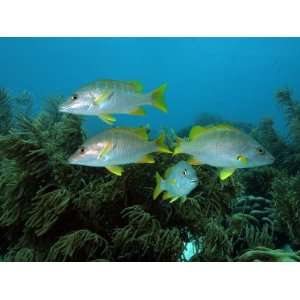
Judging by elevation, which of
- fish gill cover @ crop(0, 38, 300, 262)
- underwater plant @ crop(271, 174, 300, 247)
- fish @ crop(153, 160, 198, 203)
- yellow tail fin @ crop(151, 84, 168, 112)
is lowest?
underwater plant @ crop(271, 174, 300, 247)

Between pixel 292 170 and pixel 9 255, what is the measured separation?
8114mm

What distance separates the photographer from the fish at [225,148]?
3.59 m

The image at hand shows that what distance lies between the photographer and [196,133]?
3674 millimetres

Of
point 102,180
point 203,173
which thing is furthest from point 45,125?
point 203,173

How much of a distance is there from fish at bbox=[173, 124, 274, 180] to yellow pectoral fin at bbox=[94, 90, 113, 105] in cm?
86

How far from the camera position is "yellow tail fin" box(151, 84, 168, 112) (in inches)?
158

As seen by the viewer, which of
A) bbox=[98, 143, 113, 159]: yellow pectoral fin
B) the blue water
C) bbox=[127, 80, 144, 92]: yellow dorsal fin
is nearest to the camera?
bbox=[98, 143, 113, 159]: yellow pectoral fin

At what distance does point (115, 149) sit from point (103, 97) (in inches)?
21.3

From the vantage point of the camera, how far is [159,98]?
4.07 metres

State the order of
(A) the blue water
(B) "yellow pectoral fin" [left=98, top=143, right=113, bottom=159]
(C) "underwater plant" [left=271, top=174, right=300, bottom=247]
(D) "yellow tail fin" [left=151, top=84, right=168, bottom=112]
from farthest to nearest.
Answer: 1. (A) the blue water
2. (C) "underwater plant" [left=271, top=174, right=300, bottom=247]
3. (D) "yellow tail fin" [left=151, top=84, right=168, bottom=112]
4. (B) "yellow pectoral fin" [left=98, top=143, right=113, bottom=159]

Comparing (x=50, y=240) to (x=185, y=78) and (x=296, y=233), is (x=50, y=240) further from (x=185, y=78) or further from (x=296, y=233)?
(x=185, y=78)

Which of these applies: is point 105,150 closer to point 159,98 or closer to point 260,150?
point 159,98

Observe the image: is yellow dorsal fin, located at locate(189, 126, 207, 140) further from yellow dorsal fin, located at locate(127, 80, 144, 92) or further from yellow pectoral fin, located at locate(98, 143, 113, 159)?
yellow pectoral fin, located at locate(98, 143, 113, 159)

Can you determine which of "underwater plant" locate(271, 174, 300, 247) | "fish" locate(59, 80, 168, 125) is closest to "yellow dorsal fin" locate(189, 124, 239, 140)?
"fish" locate(59, 80, 168, 125)
